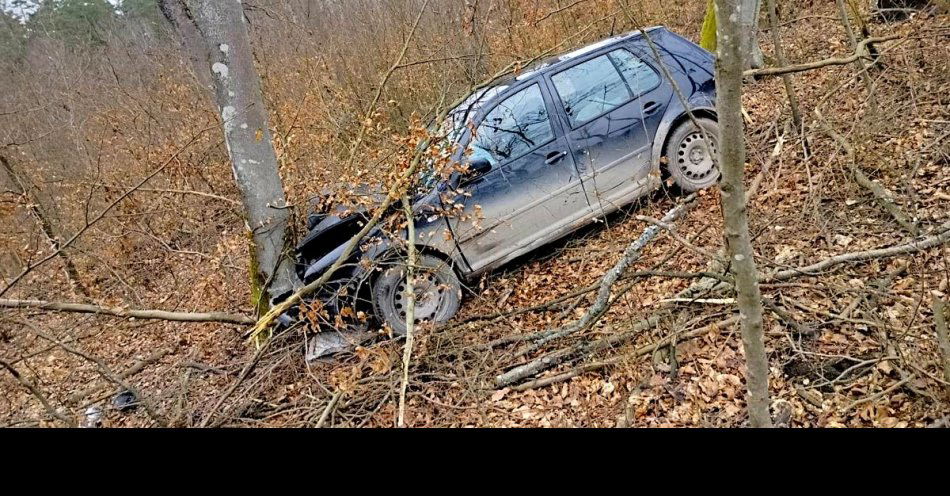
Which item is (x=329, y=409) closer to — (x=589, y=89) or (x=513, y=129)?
(x=513, y=129)

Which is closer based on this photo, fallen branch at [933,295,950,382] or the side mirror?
fallen branch at [933,295,950,382]

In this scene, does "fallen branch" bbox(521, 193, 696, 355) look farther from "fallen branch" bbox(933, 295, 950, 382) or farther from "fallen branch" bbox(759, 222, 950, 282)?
"fallen branch" bbox(933, 295, 950, 382)

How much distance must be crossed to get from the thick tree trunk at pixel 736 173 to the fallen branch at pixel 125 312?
3733 mm

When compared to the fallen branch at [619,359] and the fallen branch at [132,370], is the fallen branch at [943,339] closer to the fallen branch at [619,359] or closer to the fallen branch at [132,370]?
the fallen branch at [619,359]

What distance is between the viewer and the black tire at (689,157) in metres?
4.55

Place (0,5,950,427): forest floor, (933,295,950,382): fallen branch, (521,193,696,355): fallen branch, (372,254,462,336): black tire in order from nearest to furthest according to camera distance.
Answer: (933,295,950,382): fallen branch → (0,5,950,427): forest floor → (521,193,696,355): fallen branch → (372,254,462,336): black tire

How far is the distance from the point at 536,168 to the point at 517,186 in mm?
213

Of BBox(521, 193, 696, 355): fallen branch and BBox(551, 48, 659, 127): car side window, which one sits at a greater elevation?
BBox(551, 48, 659, 127): car side window

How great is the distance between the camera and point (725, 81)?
1433mm

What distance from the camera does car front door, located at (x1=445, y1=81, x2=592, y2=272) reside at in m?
4.28

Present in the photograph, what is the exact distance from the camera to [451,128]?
14.8ft

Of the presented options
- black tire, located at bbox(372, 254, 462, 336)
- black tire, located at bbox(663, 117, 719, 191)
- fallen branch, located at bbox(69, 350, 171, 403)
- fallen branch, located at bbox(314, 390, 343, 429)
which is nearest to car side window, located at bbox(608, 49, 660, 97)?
black tire, located at bbox(663, 117, 719, 191)
